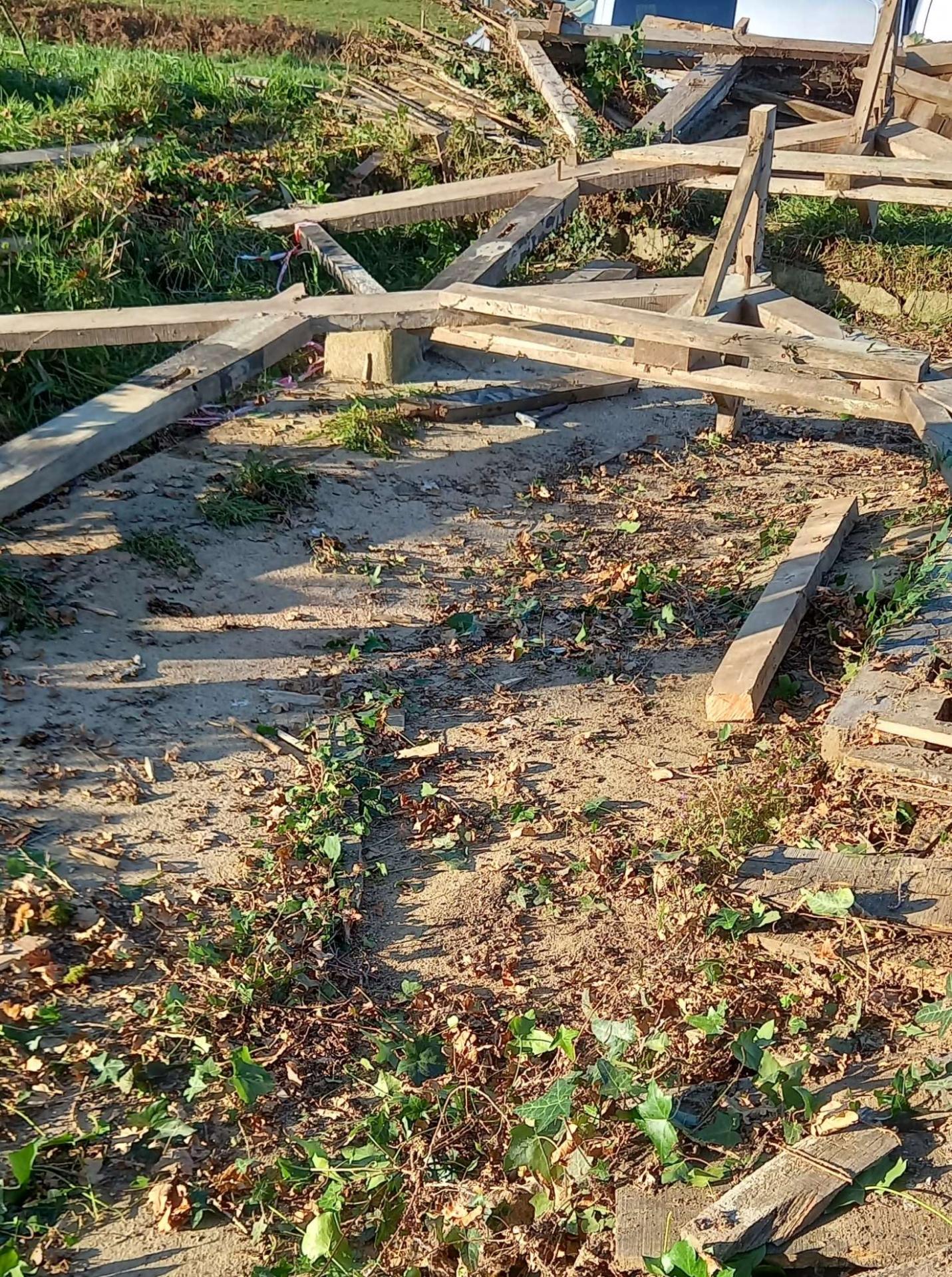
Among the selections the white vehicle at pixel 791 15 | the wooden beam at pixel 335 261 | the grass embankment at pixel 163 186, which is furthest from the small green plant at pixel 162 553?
the white vehicle at pixel 791 15

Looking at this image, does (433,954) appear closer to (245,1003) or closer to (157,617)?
(245,1003)

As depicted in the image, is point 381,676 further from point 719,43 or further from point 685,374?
point 719,43

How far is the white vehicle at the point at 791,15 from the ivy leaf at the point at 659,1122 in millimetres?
13104

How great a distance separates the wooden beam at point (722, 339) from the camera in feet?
19.4

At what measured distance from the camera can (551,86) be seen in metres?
10.5

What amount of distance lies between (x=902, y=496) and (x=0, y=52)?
28.1 feet

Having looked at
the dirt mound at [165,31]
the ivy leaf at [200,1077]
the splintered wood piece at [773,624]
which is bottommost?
the ivy leaf at [200,1077]

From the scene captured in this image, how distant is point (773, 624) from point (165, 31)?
1174cm

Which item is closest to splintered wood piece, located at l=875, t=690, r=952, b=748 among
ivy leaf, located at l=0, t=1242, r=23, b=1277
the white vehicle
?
ivy leaf, located at l=0, t=1242, r=23, b=1277

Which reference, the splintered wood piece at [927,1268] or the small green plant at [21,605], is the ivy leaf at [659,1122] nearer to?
the splintered wood piece at [927,1268]

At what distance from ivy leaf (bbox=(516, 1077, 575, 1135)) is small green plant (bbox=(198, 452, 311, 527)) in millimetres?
3832

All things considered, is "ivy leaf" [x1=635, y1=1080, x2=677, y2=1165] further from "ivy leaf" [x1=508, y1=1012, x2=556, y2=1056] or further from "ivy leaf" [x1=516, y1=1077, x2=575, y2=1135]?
"ivy leaf" [x1=508, y1=1012, x2=556, y2=1056]

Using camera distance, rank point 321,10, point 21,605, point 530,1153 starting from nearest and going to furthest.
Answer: point 530,1153
point 21,605
point 321,10

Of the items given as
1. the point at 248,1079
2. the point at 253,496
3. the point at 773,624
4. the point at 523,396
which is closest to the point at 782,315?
the point at 523,396
